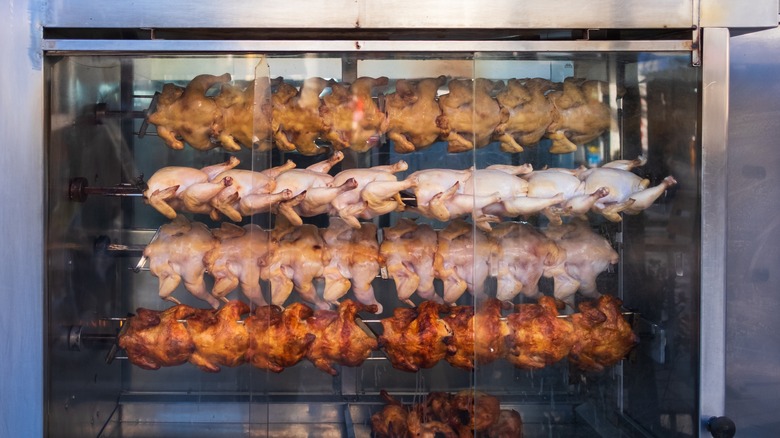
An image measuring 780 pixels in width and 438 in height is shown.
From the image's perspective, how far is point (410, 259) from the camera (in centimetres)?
247

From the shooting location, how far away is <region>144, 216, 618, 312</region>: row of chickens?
241 centimetres

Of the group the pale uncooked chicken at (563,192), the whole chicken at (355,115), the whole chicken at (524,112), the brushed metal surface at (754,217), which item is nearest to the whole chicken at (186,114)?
the whole chicken at (355,115)

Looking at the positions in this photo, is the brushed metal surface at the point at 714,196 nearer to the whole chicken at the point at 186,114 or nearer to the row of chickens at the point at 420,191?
the row of chickens at the point at 420,191

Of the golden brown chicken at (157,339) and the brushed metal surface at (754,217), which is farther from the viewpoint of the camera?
the brushed metal surface at (754,217)

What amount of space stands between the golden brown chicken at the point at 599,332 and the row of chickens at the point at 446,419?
31 cm

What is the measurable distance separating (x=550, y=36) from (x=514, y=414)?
4.10ft

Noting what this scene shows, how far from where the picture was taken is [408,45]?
219cm

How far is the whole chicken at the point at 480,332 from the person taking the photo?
238 centimetres

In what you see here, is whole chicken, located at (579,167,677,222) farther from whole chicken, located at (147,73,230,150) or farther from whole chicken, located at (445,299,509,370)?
whole chicken, located at (147,73,230,150)

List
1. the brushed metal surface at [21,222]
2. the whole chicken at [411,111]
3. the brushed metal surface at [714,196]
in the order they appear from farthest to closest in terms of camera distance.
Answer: the whole chicken at [411,111] → the brushed metal surface at [714,196] → the brushed metal surface at [21,222]

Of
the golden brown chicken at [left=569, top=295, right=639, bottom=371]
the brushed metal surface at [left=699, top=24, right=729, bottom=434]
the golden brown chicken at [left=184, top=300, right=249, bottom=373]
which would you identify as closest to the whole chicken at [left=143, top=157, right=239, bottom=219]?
the golden brown chicken at [left=184, top=300, right=249, bottom=373]

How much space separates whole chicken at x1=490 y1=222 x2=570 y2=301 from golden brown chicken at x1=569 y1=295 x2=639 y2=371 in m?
0.18

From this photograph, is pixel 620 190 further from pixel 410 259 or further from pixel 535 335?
pixel 410 259

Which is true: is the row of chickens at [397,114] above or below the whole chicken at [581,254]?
above
